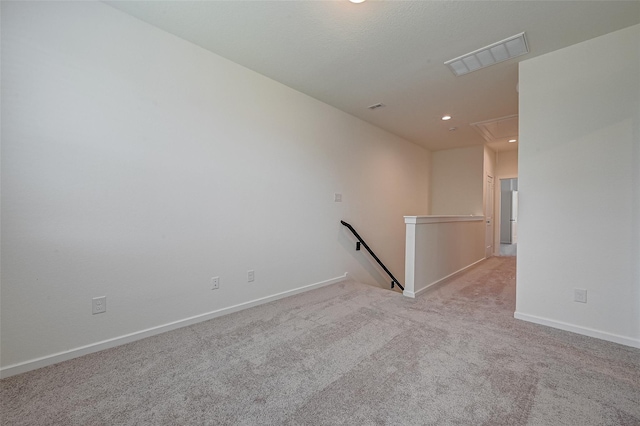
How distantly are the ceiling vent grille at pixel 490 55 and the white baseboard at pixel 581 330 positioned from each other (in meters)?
2.55

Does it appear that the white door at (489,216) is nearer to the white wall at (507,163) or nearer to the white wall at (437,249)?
the white wall at (507,163)

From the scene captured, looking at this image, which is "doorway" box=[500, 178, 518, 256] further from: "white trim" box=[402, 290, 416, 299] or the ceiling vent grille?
the ceiling vent grille

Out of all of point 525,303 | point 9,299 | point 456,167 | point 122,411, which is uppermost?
point 456,167

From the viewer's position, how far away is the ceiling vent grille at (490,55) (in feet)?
7.73

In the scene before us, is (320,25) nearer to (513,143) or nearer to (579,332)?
(579,332)

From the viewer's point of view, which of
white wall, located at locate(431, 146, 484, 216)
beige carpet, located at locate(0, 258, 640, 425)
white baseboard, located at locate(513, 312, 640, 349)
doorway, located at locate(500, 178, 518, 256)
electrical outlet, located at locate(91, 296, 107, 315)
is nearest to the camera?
beige carpet, located at locate(0, 258, 640, 425)

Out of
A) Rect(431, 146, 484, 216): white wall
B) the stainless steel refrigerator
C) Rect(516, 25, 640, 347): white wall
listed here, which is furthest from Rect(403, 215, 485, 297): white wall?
the stainless steel refrigerator

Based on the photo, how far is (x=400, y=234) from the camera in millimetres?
5492

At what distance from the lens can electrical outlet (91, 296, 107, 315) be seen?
1975 mm

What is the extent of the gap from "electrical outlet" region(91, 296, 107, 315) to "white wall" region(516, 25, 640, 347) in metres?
3.74

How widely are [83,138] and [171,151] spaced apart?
1.93 feet

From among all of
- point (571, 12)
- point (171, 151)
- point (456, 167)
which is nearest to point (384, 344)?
point (171, 151)

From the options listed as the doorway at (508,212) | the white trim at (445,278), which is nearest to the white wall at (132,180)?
the white trim at (445,278)

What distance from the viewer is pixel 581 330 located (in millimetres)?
2346
